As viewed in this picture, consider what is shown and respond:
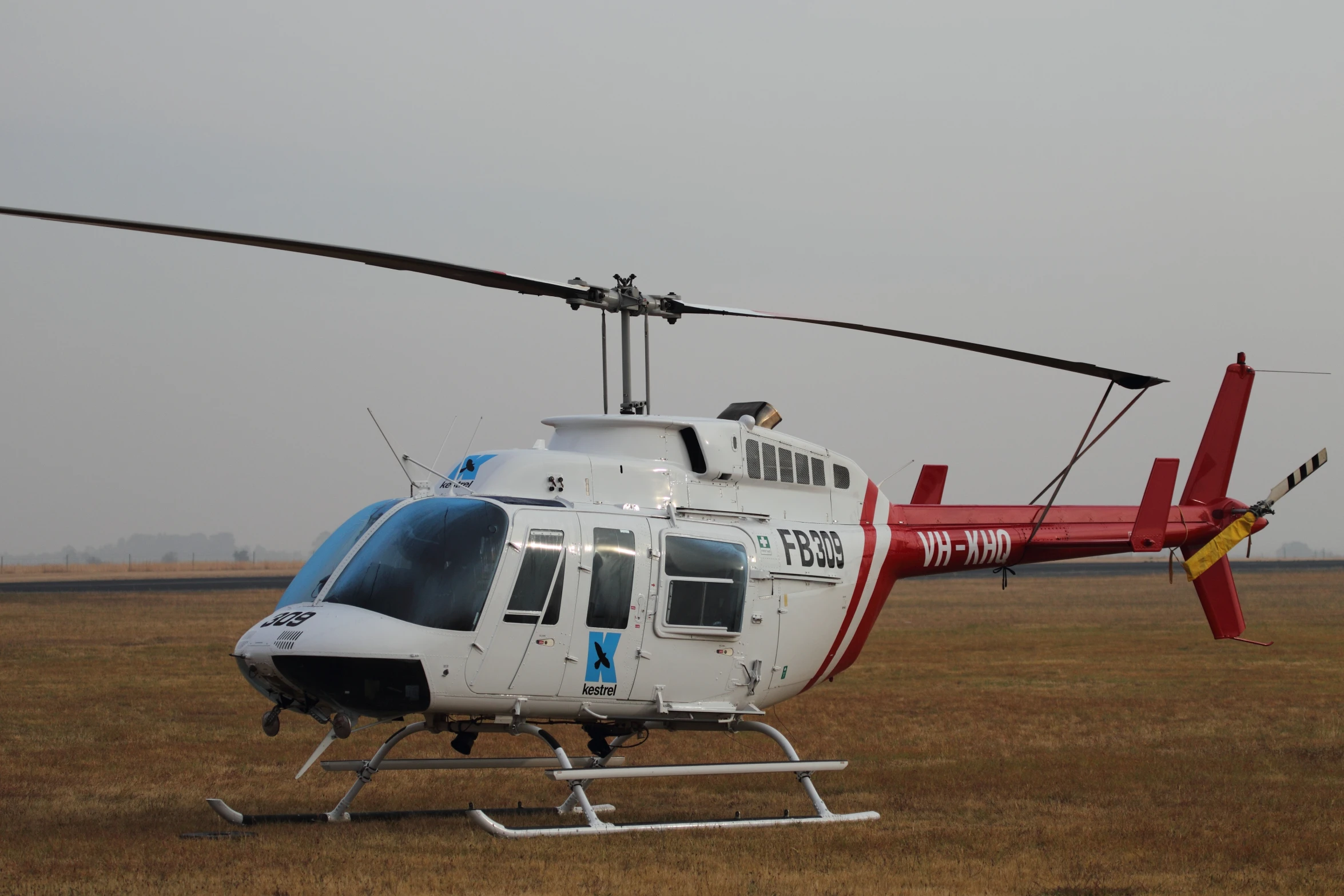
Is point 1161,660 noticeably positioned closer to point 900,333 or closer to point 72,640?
point 900,333

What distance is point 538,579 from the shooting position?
1036cm

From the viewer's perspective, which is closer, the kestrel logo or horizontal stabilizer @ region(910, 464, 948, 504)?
the kestrel logo

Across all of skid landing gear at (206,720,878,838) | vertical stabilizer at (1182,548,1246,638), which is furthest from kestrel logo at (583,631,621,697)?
vertical stabilizer at (1182,548,1246,638)

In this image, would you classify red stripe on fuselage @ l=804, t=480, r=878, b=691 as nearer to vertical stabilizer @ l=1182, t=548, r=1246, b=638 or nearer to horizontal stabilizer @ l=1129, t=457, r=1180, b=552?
horizontal stabilizer @ l=1129, t=457, r=1180, b=552

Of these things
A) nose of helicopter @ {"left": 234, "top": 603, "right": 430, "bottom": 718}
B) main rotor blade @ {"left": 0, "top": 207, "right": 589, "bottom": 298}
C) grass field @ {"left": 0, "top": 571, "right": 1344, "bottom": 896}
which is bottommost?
grass field @ {"left": 0, "top": 571, "right": 1344, "bottom": 896}

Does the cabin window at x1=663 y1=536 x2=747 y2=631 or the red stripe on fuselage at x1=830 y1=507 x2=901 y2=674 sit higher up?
the cabin window at x1=663 y1=536 x2=747 y2=631

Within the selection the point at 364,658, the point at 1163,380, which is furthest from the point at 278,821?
the point at 1163,380

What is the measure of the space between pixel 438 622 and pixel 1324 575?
70170 mm

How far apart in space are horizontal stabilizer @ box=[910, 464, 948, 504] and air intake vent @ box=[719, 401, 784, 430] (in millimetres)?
2319

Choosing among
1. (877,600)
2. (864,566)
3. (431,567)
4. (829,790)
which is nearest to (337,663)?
(431,567)

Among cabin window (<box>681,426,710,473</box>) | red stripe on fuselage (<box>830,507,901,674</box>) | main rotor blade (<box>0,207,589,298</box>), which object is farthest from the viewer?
red stripe on fuselage (<box>830,507,901,674</box>)

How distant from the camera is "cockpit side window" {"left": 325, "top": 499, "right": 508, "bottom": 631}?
9914 mm

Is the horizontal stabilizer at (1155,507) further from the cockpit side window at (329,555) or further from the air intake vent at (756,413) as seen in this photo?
the cockpit side window at (329,555)

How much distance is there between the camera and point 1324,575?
70.6 metres
